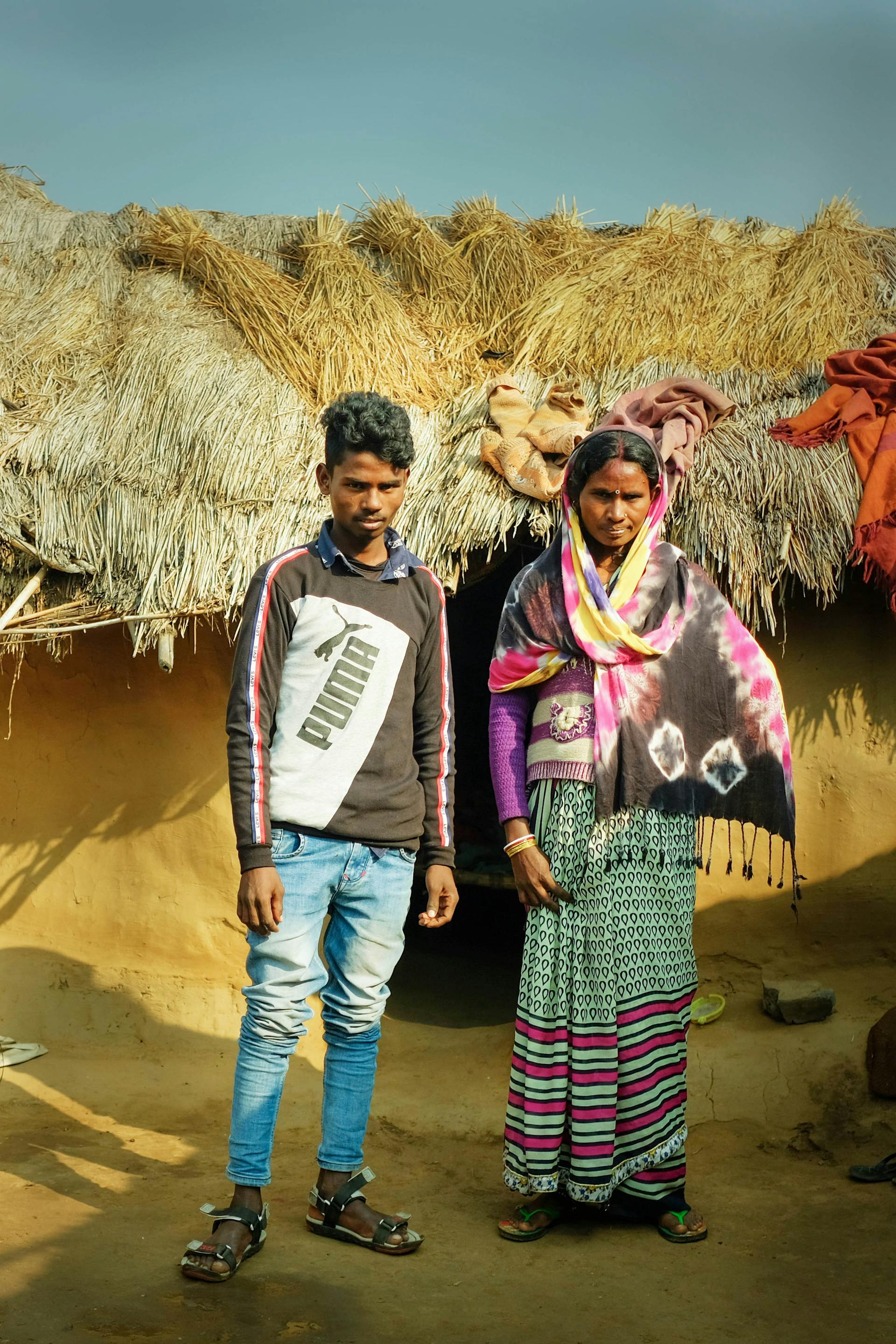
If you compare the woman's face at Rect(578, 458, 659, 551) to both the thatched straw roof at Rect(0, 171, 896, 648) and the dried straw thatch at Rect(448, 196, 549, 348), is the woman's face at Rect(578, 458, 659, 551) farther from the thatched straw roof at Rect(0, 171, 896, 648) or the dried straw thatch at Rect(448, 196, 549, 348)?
the dried straw thatch at Rect(448, 196, 549, 348)

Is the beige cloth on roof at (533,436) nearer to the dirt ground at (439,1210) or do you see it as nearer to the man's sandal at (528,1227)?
the dirt ground at (439,1210)

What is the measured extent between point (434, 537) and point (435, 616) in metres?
1.56

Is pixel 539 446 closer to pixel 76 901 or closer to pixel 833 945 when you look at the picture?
pixel 833 945

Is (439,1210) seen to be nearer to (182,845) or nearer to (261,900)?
(261,900)

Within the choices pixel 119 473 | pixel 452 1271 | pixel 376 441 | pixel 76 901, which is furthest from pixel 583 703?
pixel 76 901

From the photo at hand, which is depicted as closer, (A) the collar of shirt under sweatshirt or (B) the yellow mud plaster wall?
(A) the collar of shirt under sweatshirt

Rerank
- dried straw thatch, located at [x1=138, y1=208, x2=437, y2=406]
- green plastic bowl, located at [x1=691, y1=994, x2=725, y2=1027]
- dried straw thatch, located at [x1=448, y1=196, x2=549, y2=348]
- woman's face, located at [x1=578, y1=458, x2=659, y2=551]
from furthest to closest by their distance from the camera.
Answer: dried straw thatch, located at [x1=448, y1=196, x2=549, y2=348] < dried straw thatch, located at [x1=138, y1=208, x2=437, y2=406] < green plastic bowl, located at [x1=691, y1=994, x2=725, y2=1027] < woman's face, located at [x1=578, y1=458, x2=659, y2=551]

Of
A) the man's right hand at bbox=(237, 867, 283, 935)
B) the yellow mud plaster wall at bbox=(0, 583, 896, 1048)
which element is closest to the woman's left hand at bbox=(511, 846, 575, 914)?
the man's right hand at bbox=(237, 867, 283, 935)

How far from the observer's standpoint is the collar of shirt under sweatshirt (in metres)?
2.71

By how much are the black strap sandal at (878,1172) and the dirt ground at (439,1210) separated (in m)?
0.05

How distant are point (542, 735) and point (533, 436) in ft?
5.87

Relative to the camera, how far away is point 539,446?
4.34m

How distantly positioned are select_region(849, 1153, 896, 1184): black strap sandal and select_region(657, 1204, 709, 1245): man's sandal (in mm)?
647

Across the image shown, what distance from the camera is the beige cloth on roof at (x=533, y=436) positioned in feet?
14.0
